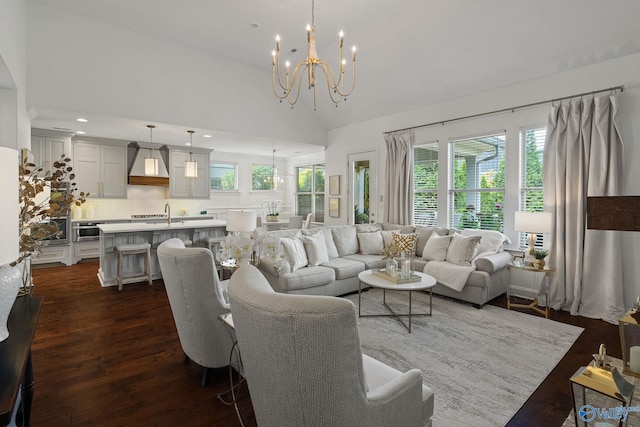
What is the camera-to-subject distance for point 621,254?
364cm

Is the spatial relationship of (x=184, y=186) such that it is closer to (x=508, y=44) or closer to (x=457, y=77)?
(x=457, y=77)

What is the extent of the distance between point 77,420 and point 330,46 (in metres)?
5.28

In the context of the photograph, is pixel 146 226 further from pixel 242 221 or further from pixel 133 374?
pixel 133 374

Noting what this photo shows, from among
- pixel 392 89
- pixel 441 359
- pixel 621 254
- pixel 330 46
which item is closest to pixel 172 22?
pixel 330 46

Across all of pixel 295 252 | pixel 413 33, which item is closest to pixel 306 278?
pixel 295 252

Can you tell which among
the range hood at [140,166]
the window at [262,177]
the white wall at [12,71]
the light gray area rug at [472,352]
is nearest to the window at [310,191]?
the window at [262,177]

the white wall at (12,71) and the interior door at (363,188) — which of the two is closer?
the white wall at (12,71)

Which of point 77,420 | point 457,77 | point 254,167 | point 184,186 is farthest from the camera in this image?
point 254,167

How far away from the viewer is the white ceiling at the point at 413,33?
359 cm

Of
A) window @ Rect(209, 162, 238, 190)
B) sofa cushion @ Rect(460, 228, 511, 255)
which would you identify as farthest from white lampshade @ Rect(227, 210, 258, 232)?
window @ Rect(209, 162, 238, 190)

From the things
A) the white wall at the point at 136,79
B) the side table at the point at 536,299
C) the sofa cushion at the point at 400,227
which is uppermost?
the white wall at the point at 136,79

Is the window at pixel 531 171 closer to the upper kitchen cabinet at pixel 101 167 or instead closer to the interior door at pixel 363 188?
the interior door at pixel 363 188

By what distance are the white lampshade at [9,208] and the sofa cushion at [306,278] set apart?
2.97 meters

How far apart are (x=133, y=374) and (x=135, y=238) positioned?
321 centimetres
